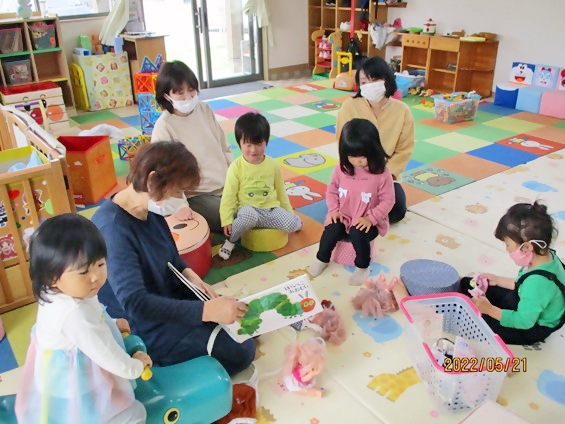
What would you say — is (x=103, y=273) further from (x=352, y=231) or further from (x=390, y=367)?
(x=352, y=231)

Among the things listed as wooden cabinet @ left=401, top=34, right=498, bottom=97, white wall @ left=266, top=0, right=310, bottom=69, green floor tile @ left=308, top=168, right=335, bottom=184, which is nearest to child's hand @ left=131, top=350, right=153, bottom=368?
green floor tile @ left=308, top=168, right=335, bottom=184

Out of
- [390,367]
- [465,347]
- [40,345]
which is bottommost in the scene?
[390,367]

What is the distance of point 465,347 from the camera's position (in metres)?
1.65

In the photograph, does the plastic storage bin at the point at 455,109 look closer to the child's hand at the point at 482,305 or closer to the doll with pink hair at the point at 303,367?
the child's hand at the point at 482,305

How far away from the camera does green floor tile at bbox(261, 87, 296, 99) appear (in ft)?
18.8

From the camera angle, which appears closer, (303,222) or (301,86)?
(303,222)

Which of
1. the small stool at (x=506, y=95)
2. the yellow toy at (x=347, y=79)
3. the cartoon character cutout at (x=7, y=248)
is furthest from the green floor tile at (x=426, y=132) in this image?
the cartoon character cutout at (x=7, y=248)

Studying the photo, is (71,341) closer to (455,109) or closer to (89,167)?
(89,167)

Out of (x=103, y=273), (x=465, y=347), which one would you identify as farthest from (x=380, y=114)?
(x=103, y=273)

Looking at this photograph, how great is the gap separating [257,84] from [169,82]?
13.6 ft

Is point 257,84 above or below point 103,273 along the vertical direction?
below

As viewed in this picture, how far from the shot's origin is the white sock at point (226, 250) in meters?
2.53

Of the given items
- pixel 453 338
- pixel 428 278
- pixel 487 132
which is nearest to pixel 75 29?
pixel 487 132

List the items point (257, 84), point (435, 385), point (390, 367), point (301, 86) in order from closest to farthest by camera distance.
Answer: point (435, 385), point (390, 367), point (301, 86), point (257, 84)
